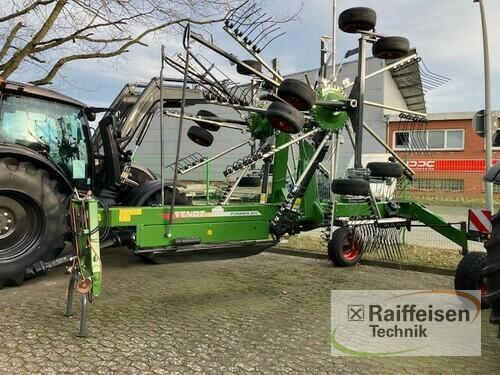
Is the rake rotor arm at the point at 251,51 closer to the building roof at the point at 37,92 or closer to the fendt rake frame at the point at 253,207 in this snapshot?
the fendt rake frame at the point at 253,207

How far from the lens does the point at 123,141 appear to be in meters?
6.66

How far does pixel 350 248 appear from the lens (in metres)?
7.42

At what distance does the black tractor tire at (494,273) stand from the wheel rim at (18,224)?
179 inches

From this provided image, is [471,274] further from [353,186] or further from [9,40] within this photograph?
[9,40]

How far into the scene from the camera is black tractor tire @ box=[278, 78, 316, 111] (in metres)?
4.98

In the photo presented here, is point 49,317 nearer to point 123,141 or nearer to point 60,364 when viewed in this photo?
point 60,364

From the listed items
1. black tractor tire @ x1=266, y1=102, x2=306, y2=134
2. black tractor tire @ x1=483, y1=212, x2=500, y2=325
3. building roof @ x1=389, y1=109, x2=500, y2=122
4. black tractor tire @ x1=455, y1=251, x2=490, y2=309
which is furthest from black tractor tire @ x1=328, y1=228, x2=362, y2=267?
building roof @ x1=389, y1=109, x2=500, y2=122

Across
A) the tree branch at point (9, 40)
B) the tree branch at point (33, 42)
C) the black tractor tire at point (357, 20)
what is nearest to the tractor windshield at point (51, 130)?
the black tractor tire at point (357, 20)

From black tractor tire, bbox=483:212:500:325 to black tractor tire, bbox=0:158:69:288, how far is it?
443cm

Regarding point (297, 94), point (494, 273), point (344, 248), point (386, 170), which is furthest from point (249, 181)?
point (494, 273)

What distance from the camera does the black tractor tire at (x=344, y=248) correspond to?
7.16m

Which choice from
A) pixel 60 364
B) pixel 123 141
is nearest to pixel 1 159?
pixel 123 141

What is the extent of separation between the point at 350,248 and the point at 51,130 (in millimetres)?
4339

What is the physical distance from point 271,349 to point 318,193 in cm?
333
